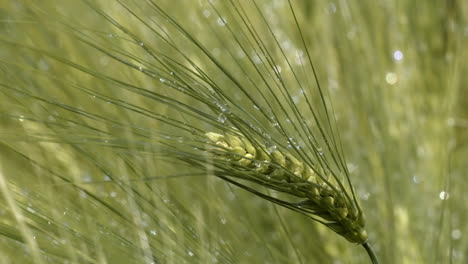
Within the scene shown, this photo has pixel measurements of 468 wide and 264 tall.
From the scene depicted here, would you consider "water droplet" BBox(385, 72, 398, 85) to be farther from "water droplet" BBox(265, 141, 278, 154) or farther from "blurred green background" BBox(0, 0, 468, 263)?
"water droplet" BBox(265, 141, 278, 154)

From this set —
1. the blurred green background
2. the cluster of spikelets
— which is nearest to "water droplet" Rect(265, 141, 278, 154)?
the cluster of spikelets

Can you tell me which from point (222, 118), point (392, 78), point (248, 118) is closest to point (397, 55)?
point (392, 78)

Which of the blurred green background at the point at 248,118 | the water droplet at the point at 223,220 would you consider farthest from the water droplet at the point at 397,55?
the water droplet at the point at 223,220

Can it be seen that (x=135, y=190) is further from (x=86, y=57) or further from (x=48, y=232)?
(x=86, y=57)

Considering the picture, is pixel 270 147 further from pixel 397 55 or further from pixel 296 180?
pixel 397 55

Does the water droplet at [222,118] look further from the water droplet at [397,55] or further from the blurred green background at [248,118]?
the water droplet at [397,55]

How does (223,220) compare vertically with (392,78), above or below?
below
